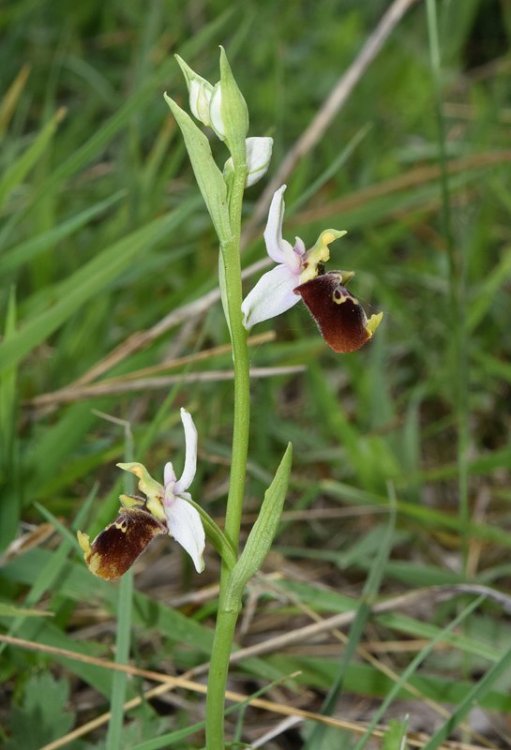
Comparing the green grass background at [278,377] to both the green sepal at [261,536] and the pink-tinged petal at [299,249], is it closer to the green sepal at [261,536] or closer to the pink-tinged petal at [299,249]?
the pink-tinged petal at [299,249]

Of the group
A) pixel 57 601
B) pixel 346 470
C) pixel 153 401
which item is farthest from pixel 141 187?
pixel 57 601

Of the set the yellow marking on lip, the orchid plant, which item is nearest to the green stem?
the orchid plant

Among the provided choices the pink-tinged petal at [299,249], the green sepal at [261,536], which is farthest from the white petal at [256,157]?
the green sepal at [261,536]

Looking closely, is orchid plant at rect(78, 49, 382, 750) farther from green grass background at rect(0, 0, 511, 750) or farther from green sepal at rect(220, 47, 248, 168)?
green grass background at rect(0, 0, 511, 750)

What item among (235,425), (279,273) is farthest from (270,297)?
(235,425)

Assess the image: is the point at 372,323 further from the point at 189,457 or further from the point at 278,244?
the point at 189,457

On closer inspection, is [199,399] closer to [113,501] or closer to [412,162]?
[113,501]

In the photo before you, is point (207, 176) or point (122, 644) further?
point (122, 644)
